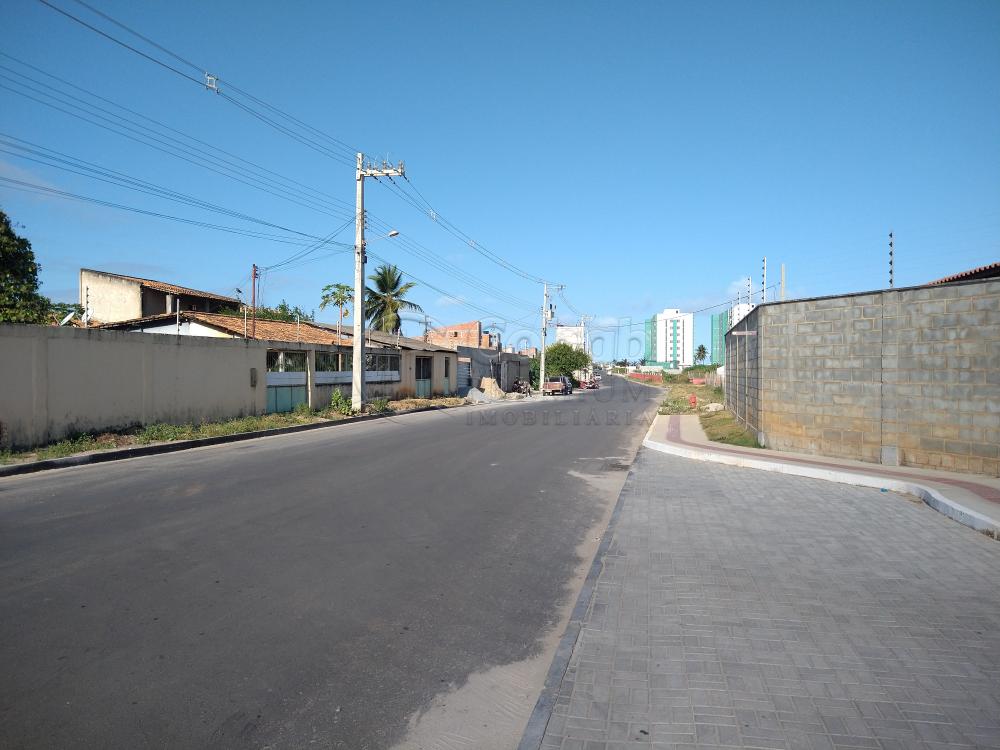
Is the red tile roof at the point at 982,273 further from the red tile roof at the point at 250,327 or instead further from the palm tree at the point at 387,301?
the palm tree at the point at 387,301

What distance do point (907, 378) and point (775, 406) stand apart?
301 cm

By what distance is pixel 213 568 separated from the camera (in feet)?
17.4

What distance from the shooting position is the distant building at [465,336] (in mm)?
63969

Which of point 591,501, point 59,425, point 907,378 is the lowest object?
point 591,501

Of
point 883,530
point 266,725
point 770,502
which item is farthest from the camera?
point 770,502

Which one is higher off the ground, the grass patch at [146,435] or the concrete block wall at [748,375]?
the concrete block wall at [748,375]

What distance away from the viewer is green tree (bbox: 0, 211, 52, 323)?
73.4 ft

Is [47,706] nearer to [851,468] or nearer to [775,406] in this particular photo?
[851,468]

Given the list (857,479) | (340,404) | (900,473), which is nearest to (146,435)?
(340,404)

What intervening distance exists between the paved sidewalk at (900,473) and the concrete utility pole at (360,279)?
1151cm

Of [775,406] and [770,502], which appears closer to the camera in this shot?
[770,502]

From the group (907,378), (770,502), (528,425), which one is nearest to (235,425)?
(528,425)

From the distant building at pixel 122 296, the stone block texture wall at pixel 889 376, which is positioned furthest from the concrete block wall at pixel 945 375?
the distant building at pixel 122 296

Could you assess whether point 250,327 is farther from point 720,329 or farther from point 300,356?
point 720,329
